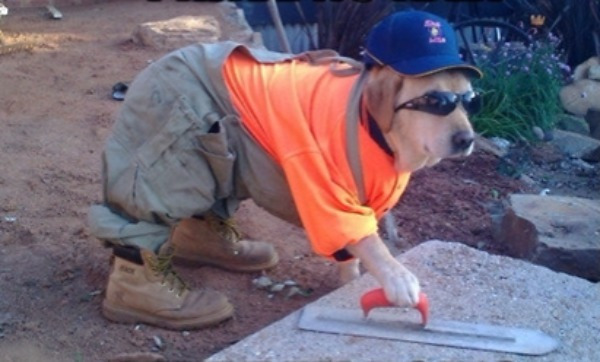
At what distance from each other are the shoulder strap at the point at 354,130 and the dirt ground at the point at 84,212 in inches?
27.2

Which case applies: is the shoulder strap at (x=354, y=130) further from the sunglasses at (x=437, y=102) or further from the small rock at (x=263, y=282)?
the small rock at (x=263, y=282)

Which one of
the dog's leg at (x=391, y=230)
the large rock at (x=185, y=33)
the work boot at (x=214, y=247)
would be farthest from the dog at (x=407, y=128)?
the large rock at (x=185, y=33)

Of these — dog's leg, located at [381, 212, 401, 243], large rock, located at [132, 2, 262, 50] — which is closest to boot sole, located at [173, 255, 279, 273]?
dog's leg, located at [381, 212, 401, 243]

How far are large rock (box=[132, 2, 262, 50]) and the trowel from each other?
3.14 metres

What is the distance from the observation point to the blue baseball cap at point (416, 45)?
2855mm

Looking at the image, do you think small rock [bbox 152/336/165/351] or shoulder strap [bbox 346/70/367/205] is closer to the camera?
shoulder strap [bbox 346/70/367/205]

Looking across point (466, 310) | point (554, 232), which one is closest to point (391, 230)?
point (554, 232)

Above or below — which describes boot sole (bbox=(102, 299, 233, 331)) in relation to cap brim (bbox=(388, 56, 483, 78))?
below

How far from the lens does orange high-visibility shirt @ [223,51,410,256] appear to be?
2.97 meters

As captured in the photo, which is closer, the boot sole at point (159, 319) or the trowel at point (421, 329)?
the trowel at point (421, 329)

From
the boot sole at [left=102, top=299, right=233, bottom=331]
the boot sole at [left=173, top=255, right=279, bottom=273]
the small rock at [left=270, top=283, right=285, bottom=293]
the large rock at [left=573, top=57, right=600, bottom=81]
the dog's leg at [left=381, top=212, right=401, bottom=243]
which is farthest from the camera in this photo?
the large rock at [left=573, top=57, right=600, bottom=81]

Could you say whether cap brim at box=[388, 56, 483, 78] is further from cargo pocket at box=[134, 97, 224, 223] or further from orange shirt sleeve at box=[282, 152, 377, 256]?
cargo pocket at box=[134, 97, 224, 223]

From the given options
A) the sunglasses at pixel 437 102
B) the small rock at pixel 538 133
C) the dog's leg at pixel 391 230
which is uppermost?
the sunglasses at pixel 437 102

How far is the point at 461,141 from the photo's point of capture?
2.91 m
